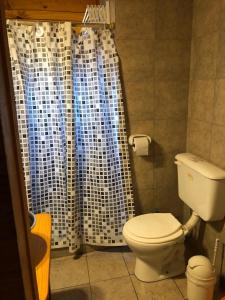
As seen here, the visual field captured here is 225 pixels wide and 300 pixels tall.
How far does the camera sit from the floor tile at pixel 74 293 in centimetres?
169

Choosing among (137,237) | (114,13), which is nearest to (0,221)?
(137,237)

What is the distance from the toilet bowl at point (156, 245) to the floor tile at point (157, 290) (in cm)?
3

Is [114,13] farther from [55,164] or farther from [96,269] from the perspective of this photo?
[96,269]

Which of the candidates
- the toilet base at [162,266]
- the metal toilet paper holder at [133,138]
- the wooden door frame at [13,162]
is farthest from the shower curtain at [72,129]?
the wooden door frame at [13,162]

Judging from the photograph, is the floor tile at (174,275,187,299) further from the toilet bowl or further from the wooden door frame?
the wooden door frame

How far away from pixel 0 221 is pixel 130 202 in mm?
1662

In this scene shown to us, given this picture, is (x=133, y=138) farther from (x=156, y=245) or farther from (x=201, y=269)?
(x=201, y=269)

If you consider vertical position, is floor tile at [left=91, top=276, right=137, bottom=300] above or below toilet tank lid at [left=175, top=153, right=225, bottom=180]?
below

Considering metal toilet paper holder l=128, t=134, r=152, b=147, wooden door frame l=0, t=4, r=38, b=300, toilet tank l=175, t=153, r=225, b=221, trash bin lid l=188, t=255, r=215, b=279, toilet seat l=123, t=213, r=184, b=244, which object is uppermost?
wooden door frame l=0, t=4, r=38, b=300

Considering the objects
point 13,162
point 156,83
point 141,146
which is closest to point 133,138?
point 141,146

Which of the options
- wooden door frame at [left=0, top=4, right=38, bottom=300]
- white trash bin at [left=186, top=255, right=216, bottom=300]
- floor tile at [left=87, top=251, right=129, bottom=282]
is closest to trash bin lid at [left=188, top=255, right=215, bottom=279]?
white trash bin at [left=186, top=255, right=216, bottom=300]

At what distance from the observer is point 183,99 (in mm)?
2000

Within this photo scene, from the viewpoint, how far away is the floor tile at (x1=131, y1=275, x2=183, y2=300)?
65.4 inches

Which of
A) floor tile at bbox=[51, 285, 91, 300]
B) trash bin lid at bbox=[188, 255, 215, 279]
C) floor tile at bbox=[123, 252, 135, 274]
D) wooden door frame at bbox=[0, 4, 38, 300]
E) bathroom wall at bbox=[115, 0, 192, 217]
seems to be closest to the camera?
wooden door frame at bbox=[0, 4, 38, 300]
